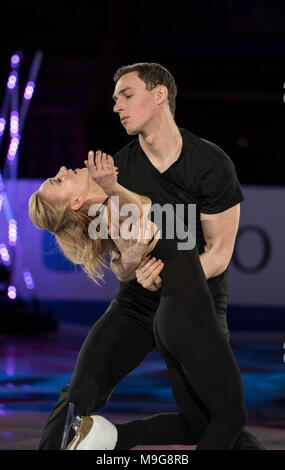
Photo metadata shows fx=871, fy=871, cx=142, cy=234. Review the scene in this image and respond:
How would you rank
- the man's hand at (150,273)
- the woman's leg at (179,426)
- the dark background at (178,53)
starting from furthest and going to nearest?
the dark background at (178,53) → the woman's leg at (179,426) → the man's hand at (150,273)

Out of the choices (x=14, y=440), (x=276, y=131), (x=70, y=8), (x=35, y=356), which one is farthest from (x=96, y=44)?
(x=14, y=440)

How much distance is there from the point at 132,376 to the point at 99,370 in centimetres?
304

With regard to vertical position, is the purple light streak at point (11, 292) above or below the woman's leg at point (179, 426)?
below

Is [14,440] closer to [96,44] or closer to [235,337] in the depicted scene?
[235,337]

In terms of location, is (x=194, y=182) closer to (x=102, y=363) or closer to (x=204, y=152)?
(x=204, y=152)

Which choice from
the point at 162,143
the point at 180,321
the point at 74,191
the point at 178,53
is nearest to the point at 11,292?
the point at 178,53

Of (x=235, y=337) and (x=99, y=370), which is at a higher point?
(x=99, y=370)

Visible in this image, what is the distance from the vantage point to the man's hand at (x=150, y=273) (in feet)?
9.41

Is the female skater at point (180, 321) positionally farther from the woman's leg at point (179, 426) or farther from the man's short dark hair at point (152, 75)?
the man's short dark hair at point (152, 75)

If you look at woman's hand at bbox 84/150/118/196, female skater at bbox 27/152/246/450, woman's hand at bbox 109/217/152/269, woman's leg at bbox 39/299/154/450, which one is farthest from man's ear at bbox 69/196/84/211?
woman's leg at bbox 39/299/154/450

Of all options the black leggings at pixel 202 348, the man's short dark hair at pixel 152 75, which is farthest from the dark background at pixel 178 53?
the black leggings at pixel 202 348

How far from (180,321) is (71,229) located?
1.86ft

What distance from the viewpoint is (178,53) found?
40.9 feet

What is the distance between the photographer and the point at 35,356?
689cm
